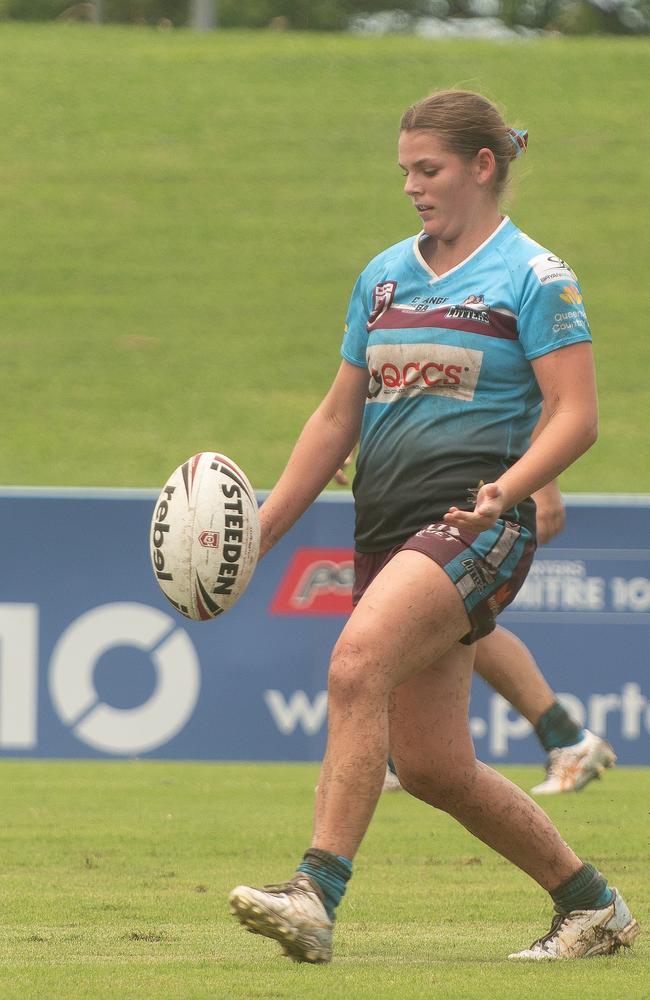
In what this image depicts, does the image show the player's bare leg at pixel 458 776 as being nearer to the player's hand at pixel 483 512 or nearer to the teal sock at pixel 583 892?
the teal sock at pixel 583 892

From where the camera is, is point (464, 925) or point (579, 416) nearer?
point (579, 416)

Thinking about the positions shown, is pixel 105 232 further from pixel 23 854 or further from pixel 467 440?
pixel 467 440

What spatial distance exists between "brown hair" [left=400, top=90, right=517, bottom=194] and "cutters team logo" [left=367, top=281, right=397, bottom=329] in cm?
37

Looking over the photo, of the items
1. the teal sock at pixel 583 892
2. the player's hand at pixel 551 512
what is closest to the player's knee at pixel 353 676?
the teal sock at pixel 583 892

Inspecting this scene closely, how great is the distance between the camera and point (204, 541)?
4.83 metres

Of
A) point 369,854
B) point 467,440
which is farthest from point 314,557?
point 467,440

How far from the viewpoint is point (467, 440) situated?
4645 mm

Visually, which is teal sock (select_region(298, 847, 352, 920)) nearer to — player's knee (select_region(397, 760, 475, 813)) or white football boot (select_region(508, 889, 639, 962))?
player's knee (select_region(397, 760, 475, 813))

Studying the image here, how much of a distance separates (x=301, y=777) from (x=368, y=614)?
5588 mm

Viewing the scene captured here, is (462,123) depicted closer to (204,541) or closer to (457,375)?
(457,375)

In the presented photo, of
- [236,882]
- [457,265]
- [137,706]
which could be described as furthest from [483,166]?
[137,706]

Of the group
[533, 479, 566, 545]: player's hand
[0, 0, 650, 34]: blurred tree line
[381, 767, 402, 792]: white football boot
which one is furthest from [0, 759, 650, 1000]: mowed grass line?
[0, 0, 650, 34]: blurred tree line

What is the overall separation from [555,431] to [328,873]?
1.14 m

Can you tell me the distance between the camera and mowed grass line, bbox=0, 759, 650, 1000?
14.1ft
